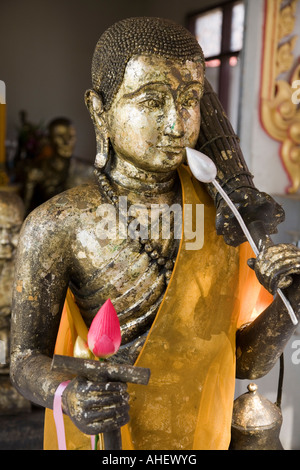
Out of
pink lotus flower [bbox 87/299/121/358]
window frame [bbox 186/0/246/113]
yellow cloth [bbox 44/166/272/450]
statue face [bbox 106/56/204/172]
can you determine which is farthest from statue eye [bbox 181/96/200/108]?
window frame [bbox 186/0/246/113]

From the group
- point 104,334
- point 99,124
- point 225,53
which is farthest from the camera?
point 225,53

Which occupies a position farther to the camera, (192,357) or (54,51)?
(54,51)

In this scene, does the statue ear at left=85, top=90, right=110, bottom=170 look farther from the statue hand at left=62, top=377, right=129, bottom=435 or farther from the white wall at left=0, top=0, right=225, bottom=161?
the white wall at left=0, top=0, right=225, bottom=161

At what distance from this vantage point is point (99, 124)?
3.94 ft

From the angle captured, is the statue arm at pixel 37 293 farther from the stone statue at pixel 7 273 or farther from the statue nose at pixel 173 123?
the stone statue at pixel 7 273

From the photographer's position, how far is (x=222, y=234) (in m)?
1.15

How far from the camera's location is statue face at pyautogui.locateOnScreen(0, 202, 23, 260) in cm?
265

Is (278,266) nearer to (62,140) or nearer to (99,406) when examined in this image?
(99,406)

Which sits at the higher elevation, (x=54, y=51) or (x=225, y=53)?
(x=54, y=51)

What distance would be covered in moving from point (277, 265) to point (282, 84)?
6.67 feet

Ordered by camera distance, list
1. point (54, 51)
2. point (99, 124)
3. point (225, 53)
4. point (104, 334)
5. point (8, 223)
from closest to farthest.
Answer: point (104, 334), point (99, 124), point (8, 223), point (225, 53), point (54, 51)

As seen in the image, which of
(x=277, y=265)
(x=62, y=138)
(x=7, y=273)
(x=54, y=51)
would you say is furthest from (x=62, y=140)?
(x=277, y=265)

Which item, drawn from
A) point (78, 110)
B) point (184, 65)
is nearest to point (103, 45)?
point (184, 65)

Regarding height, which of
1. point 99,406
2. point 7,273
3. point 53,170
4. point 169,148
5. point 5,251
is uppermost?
point 169,148
